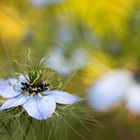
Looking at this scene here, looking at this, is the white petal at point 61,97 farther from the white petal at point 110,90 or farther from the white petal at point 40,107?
the white petal at point 110,90

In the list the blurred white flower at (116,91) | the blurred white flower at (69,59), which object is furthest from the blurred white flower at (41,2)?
the blurred white flower at (116,91)

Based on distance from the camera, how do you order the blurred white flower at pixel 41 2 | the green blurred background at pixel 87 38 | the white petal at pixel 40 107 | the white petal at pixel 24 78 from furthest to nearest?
the blurred white flower at pixel 41 2
the green blurred background at pixel 87 38
the white petal at pixel 24 78
the white petal at pixel 40 107

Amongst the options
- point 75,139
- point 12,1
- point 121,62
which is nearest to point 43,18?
point 12,1

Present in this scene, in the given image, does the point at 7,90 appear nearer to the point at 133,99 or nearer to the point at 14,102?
the point at 14,102

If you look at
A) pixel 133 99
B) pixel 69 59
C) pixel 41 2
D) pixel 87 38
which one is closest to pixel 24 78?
pixel 133 99

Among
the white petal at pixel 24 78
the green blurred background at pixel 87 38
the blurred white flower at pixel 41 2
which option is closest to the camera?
the white petal at pixel 24 78

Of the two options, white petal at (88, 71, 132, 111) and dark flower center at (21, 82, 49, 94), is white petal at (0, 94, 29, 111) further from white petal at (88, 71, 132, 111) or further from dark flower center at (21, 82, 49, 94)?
white petal at (88, 71, 132, 111)

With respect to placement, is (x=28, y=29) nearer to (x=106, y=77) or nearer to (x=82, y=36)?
(x=82, y=36)
